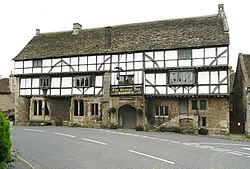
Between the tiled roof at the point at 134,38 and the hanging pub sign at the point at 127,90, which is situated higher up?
the tiled roof at the point at 134,38

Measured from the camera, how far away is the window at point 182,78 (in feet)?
91.5

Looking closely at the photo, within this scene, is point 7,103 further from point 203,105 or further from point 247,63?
point 247,63

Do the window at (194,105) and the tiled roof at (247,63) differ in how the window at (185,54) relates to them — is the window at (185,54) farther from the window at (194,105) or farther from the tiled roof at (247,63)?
the tiled roof at (247,63)

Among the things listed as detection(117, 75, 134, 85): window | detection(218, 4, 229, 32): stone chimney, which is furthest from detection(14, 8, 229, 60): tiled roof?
detection(117, 75, 134, 85): window

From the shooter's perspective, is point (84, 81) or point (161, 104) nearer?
point (161, 104)

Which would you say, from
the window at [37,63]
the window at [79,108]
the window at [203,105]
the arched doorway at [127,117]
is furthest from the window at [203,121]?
the window at [37,63]

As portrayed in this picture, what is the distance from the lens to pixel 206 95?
27.3 m

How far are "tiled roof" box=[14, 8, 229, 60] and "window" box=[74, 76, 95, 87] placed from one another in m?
2.90

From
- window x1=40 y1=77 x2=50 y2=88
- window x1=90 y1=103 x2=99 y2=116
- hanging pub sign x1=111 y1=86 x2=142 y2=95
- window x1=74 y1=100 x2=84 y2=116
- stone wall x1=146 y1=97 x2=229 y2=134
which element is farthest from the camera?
window x1=40 y1=77 x2=50 y2=88

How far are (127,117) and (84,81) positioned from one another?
6.68 meters

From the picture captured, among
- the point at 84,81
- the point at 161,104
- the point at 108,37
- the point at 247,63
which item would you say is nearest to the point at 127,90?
the point at 161,104

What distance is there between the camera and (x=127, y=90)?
30.3 m

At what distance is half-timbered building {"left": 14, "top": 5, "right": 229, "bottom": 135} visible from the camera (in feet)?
90.6

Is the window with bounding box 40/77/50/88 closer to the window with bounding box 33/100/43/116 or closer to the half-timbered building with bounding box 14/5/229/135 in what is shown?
the half-timbered building with bounding box 14/5/229/135
